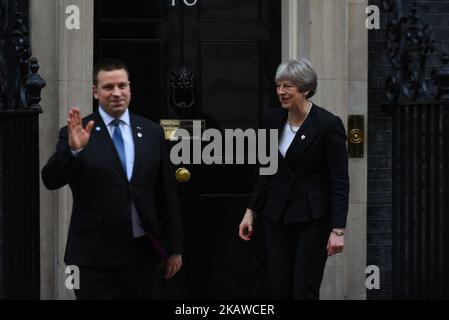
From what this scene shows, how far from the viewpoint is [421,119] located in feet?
22.9

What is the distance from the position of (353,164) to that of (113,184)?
287 centimetres

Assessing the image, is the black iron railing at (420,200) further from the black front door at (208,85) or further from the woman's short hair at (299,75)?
the black front door at (208,85)

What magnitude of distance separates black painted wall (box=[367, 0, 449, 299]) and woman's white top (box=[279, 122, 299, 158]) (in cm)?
171

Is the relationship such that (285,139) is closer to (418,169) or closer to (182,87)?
(418,169)

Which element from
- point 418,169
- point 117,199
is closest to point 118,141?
point 117,199

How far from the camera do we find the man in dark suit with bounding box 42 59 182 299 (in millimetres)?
5223

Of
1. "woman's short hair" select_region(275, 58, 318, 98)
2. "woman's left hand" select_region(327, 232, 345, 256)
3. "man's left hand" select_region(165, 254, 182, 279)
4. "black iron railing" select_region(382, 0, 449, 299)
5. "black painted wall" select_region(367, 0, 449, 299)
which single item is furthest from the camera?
"black painted wall" select_region(367, 0, 449, 299)

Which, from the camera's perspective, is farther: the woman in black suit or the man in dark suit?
the woman in black suit

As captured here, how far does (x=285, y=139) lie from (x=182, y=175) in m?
1.80

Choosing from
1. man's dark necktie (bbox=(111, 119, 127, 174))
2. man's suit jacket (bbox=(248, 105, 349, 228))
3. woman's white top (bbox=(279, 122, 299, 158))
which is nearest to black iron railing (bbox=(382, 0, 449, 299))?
man's suit jacket (bbox=(248, 105, 349, 228))

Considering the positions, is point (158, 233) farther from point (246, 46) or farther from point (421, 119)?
point (246, 46)

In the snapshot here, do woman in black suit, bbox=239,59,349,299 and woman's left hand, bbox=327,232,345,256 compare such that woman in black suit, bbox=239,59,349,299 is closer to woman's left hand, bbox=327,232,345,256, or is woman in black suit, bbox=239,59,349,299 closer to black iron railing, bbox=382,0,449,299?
woman's left hand, bbox=327,232,345,256
